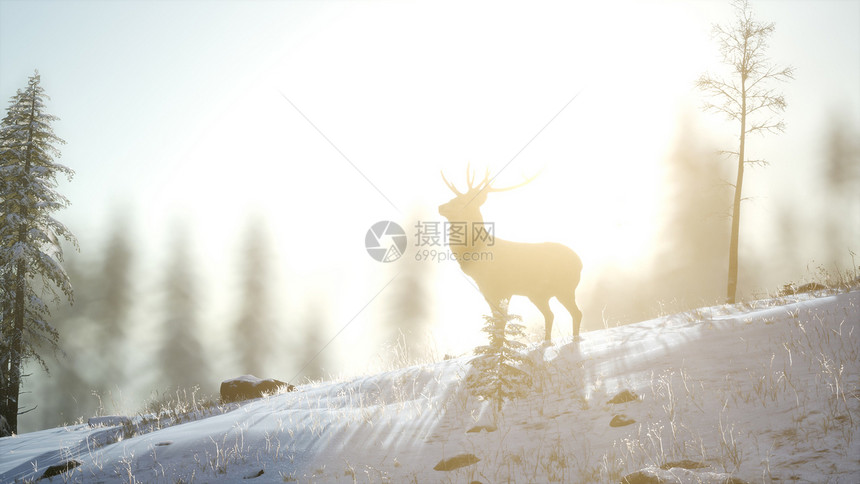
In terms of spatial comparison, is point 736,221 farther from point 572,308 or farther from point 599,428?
point 599,428

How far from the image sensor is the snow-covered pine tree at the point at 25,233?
1427cm

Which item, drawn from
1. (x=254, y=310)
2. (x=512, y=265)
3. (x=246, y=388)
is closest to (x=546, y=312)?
(x=512, y=265)

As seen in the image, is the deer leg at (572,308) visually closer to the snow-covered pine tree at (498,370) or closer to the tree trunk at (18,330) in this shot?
the snow-covered pine tree at (498,370)

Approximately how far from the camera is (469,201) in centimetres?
1078

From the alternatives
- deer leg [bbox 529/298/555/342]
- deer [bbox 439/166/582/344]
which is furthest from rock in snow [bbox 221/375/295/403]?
deer leg [bbox 529/298/555/342]

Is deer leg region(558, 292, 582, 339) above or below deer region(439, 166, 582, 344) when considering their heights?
below

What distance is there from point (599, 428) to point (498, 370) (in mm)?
1595

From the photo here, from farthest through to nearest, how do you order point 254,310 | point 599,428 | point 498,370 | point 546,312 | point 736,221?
point 254,310, point 736,221, point 546,312, point 498,370, point 599,428

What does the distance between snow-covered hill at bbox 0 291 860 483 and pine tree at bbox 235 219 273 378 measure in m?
21.4

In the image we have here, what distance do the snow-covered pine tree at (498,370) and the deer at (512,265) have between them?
3.35 metres

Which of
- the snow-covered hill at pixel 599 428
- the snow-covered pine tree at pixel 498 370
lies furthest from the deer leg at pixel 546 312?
the snow-covered pine tree at pixel 498 370

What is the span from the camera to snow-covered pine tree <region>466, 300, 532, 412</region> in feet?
20.3

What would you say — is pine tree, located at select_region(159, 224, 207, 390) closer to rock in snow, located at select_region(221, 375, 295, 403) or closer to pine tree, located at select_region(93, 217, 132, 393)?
pine tree, located at select_region(93, 217, 132, 393)

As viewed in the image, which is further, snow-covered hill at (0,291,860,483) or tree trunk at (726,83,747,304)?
tree trunk at (726,83,747,304)
